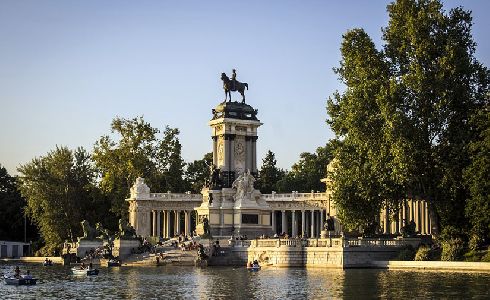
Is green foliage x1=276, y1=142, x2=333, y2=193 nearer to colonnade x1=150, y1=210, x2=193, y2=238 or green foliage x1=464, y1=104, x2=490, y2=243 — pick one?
colonnade x1=150, y1=210, x2=193, y2=238

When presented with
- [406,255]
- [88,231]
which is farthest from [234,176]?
[406,255]

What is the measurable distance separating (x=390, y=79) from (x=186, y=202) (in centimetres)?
4419

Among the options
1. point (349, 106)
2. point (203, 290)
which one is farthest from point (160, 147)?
point (203, 290)

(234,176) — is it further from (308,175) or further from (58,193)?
(308,175)

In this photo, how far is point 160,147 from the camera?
114562 mm

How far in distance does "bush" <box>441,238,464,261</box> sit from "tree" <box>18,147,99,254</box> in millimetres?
57017

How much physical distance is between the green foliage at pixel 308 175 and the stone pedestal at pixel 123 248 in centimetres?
4698

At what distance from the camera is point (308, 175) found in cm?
13575

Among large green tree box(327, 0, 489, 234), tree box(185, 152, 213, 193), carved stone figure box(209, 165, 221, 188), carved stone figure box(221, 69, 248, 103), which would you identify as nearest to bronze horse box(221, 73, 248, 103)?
carved stone figure box(221, 69, 248, 103)

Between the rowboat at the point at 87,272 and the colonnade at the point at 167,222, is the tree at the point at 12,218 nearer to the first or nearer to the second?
the colonnade at the point at 167,222

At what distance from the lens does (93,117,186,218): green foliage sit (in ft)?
364

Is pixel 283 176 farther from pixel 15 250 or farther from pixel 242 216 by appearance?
pixel 242 216

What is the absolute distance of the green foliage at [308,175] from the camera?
132500 mm

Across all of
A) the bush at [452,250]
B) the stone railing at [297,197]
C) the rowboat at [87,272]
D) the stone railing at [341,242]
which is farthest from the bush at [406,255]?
the stone railing at [297,197]
